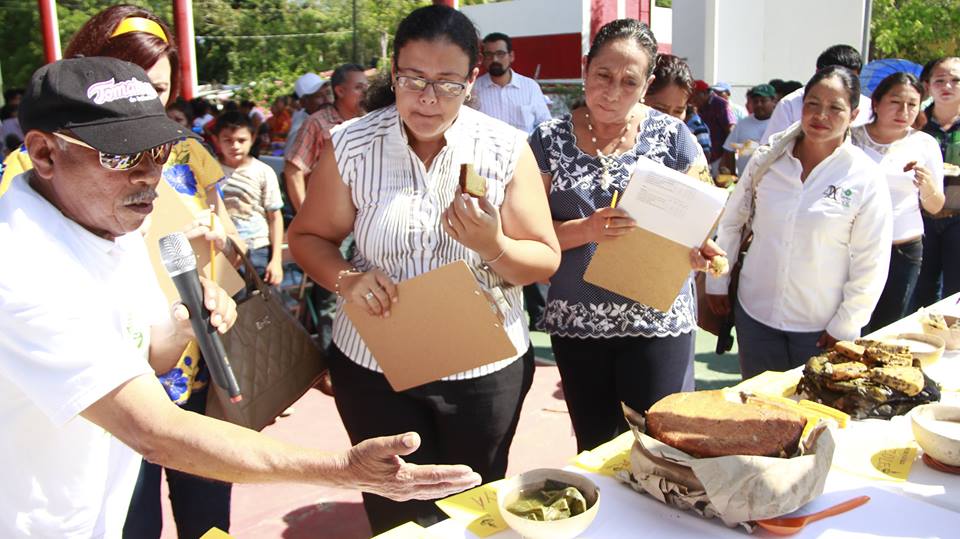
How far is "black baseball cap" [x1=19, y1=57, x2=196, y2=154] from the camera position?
4.17ft

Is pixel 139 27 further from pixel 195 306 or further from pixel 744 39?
pixel 744 39

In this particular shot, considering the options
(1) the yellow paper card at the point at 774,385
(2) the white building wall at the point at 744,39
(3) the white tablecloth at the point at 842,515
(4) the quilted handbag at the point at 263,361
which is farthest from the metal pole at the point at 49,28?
(3) the white tablecloth at the point at 842,515

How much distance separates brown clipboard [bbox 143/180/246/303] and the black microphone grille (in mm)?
403

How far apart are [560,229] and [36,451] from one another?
1.62 m

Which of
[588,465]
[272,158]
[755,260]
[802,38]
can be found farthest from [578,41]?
[588,465]

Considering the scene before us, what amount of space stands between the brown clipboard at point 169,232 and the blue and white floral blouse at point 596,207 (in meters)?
1.02

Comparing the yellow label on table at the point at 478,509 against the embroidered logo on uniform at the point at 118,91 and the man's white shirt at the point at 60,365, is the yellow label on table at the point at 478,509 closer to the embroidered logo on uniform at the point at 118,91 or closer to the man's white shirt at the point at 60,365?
the man's white shirt at the point at 60,365

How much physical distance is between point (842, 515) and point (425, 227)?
1173 mm

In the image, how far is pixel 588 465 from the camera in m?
1.80

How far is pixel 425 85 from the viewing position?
79.0 inches

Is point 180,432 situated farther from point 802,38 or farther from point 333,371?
point 802,38

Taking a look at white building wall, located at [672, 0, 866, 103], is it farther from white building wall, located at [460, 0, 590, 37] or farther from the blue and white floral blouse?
the blue and white floral blouse

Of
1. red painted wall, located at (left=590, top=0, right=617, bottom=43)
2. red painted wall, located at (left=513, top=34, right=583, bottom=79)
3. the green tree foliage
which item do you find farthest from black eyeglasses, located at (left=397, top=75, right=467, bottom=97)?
the green tree foliage

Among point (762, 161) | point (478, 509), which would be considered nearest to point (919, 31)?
point (762, 161)
